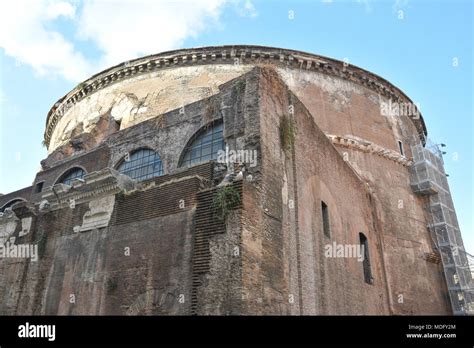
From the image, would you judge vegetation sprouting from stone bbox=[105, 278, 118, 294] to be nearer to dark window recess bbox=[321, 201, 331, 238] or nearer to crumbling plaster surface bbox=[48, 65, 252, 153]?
Answer: dark window recess bbox=[321, 201, 331, 238]

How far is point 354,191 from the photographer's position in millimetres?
13203

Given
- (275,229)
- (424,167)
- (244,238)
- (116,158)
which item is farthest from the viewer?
(424,167)

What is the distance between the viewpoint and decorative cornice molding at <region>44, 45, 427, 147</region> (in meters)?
19.2

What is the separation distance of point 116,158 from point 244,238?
688cm

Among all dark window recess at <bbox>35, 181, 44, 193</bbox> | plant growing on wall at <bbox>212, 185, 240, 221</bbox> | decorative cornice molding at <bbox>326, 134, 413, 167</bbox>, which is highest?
decorative cornice molding at <bbox>326, 134, 413, 167</bbox>

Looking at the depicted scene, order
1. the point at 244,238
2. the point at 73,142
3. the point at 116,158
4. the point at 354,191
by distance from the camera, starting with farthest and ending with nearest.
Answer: the point at 73,142 < the point at 354,191 < the point at 116,158 < the point at 244,238

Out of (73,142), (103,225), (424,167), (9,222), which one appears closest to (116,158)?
(9,222)

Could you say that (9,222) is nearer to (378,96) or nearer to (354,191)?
(354,191)

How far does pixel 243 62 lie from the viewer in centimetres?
1914

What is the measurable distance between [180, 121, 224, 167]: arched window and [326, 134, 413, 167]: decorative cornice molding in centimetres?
843

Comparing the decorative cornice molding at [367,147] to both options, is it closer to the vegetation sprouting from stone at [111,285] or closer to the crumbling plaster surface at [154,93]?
the crumbling plaster surface at [154,93]

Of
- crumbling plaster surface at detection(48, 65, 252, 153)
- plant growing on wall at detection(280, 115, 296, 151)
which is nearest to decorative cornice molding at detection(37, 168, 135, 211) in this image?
plant growing on wall at detection(280, 115, 296, 151)

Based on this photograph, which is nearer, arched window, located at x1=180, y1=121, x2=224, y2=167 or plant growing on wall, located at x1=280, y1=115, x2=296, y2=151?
plant growing on wall, located at x1=280, y1=115, x2=296, y2=151

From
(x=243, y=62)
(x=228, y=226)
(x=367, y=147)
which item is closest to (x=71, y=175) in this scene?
(x=228, y=226)
